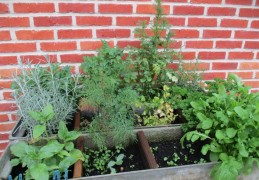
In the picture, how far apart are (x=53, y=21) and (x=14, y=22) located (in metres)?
0.25

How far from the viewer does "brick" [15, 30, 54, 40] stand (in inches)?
65.7

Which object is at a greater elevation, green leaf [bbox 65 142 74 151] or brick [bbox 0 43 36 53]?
brick [bbox 0 43 36 53]

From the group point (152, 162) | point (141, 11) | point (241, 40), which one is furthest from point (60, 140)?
point (241, 40)

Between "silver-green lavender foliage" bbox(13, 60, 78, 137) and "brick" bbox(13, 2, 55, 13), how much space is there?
0.37 meters

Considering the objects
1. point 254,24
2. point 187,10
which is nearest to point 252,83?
point 254,24

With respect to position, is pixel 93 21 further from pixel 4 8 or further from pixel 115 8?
pixel 4 8

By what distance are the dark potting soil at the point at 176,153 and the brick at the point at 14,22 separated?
1.17 meters

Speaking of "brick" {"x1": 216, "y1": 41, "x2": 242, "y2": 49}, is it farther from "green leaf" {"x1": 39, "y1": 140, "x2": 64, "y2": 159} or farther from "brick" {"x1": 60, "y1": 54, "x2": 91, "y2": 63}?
"green leaf" {"x1": 39, "y1": 140, "x2": 64, "y2": 159}

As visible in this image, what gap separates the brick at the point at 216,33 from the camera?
192 centimetres

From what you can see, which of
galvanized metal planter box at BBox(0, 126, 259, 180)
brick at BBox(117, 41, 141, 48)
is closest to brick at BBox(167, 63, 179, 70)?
brick at BBox(117, 41, 141, 48)

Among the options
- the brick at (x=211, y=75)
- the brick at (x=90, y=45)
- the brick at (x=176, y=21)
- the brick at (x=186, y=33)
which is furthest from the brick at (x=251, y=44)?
the brick at (x=90, y=45)

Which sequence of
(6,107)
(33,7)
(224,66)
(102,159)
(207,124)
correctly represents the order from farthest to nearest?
(224,66), (6,107), (33,7), (102,159), (207,124)

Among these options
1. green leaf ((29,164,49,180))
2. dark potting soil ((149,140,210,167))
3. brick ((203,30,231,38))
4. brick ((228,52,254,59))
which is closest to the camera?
green leaf ((29,164,49,180))

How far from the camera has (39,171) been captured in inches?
44.3
